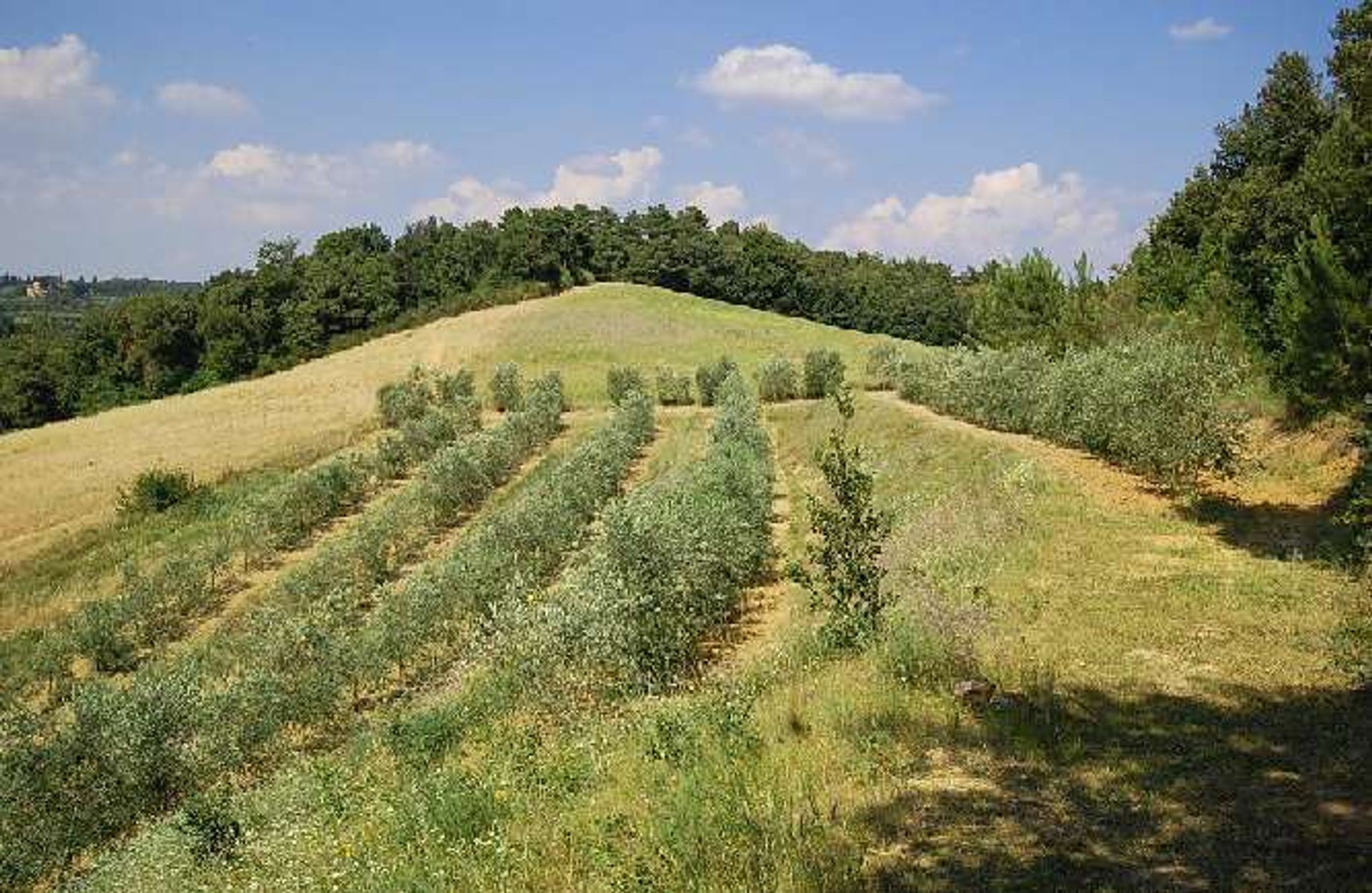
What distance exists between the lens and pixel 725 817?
9.02 m

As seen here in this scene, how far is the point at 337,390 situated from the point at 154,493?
28.7 m

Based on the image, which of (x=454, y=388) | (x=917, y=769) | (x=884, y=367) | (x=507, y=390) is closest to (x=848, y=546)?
(x=917, y=769)

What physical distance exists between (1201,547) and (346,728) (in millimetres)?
22457

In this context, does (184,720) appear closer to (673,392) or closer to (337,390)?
(673,392)

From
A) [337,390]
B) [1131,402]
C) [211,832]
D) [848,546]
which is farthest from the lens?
[337,390]

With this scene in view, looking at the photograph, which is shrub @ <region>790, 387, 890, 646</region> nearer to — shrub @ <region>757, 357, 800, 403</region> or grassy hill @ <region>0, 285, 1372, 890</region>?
grassy hill @ <region>0, 285, 1372, 890</region>

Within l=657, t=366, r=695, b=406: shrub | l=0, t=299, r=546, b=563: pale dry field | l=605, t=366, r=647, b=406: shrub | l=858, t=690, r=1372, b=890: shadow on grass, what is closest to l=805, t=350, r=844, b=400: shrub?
l=657, t=366, r=695, b=406: shrub

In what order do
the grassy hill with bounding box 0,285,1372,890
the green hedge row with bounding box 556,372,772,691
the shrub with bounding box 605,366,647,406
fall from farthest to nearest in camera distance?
the shrub with bounding box 605,366,647,406
the green hedge row with bounding box 556,372,772,691
the grassy hill with bounding box 0,285,1372,890

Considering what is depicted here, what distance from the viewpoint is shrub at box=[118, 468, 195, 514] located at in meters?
→ 49.9

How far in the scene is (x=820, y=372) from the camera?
72688mm

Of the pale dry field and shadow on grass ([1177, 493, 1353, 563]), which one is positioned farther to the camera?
the pale dry field

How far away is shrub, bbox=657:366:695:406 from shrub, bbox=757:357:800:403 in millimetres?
6085

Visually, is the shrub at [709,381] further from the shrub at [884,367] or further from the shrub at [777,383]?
the shrub at [884,367]

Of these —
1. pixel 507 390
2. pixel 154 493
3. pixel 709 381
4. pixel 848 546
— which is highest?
pixel 709 381
